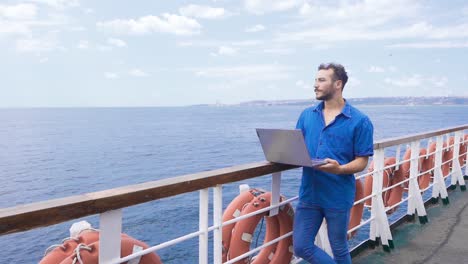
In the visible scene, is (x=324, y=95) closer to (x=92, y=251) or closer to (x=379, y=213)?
(x=92, y=251)

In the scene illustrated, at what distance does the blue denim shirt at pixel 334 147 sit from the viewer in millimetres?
2049

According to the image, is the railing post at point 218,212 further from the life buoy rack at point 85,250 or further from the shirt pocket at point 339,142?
the shirt pocket at point 339,142

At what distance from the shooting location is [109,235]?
1.46 m

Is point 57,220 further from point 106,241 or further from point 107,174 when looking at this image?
point 107,174

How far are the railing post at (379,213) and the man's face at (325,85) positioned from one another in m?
1.32

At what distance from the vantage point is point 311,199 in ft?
7.13

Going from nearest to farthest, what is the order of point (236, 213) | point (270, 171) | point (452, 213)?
point (270, 171) → point (236, 213) → point (452, 213)

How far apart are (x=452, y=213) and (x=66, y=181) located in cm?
1939

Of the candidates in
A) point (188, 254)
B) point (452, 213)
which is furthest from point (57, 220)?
point (188, 254)

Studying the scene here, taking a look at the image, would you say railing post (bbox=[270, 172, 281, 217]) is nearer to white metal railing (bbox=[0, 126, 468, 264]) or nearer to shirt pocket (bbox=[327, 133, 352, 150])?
white metal railing (bbox=[0, 126, 468, 264])

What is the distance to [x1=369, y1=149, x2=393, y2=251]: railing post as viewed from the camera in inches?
127

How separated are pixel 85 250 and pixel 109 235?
15 cm

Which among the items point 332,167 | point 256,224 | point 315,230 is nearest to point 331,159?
point 332,167

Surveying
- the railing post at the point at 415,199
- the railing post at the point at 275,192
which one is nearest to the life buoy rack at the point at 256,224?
the railing post at the point at 275,192
